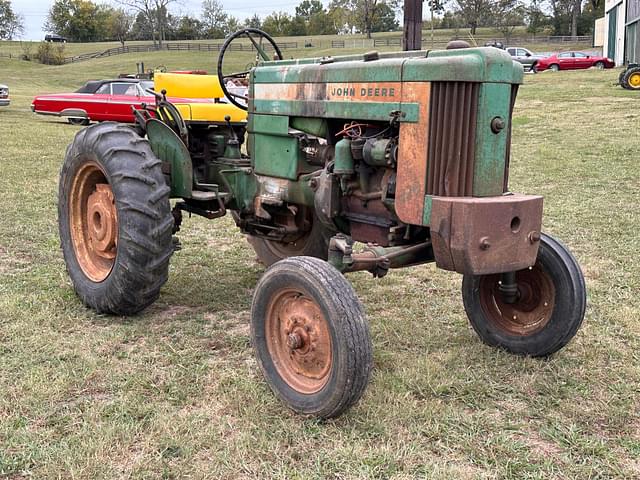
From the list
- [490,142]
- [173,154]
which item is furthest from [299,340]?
[173,154]

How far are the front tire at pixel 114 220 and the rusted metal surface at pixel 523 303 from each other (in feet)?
6.45

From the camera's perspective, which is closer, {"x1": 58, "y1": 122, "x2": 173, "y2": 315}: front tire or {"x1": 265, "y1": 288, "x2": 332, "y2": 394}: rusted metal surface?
{"x1": 265, "y1": 288, "x2": 332, "y2": 394}: rusted metal surface

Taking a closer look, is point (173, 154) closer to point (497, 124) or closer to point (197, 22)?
point (497, 124)

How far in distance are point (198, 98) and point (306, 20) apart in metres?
77.6

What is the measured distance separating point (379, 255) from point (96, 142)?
6.80 feet

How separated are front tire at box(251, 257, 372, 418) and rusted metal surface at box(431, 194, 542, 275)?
1.66 feet

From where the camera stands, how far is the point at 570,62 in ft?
107

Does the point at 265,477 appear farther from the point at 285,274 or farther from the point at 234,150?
the point at 234,150

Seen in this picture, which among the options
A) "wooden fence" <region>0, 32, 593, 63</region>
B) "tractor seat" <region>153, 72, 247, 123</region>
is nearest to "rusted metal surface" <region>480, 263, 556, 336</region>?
"tractor seat" <region>153, 72, 247, 123</region>

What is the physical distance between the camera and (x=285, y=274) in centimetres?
324

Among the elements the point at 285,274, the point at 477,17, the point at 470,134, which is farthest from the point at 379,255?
the point at 477,17

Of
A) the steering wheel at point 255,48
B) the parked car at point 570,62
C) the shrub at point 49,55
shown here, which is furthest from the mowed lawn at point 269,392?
the shrub at point 49,55

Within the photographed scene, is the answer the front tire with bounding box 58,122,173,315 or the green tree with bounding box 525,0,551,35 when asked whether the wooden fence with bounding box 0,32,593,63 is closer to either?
the green tree with bounding box 525,0,551,35

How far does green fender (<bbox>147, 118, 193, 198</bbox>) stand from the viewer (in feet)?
15.0
